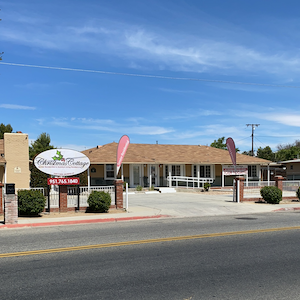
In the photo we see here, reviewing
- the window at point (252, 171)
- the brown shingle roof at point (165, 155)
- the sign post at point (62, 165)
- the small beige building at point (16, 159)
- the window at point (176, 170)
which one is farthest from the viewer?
the window at point (252, 171)

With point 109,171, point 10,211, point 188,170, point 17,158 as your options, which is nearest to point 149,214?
point 10,211

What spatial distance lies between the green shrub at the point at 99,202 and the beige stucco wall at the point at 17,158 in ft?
29.1

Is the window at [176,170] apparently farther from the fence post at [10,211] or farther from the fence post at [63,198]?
the fence post at [10,211]

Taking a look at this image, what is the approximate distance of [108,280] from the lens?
6211 millimetres

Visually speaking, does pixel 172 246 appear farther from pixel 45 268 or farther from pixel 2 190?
pixel 2 190

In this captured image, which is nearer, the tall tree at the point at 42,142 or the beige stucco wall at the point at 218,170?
the beige stucco wall at the point at 218,170

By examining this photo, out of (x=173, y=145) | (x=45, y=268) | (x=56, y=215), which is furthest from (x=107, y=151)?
(x=45, y=268)

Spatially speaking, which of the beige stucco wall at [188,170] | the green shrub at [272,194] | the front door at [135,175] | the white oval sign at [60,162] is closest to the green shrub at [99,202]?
the white oval sign at [60,162]

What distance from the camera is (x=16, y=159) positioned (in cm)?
2356

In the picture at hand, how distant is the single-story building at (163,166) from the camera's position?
32656 millimetres

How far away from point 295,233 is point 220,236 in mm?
2473

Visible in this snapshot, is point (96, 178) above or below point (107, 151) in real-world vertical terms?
below

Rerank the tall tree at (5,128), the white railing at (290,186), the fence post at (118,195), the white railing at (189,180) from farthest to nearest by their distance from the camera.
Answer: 1. the tall tree at (5,128)
2. the white railing at (189,180)
3. the white railing at (290,186)
4. the fence post at (118,195)

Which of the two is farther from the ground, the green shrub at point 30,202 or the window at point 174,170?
the window at point 174,170
